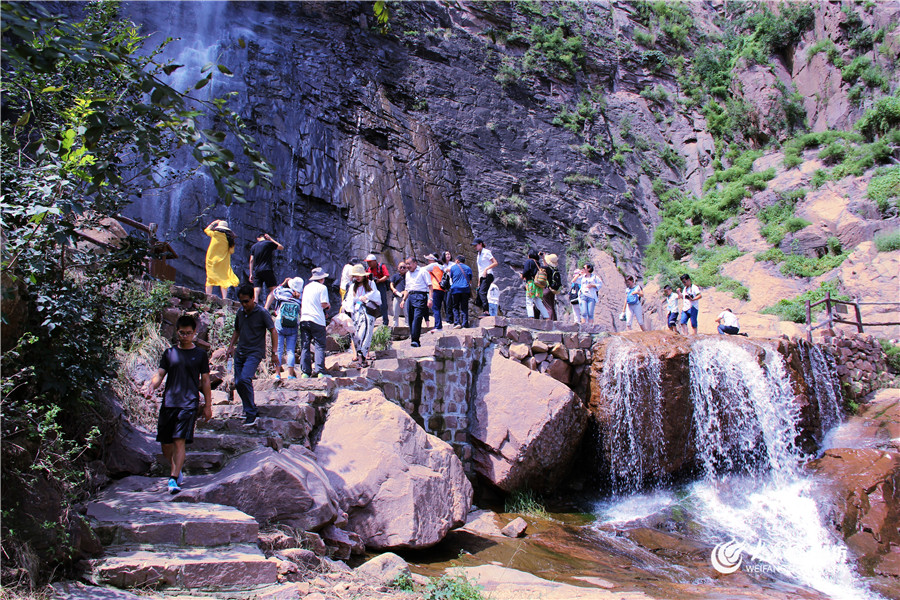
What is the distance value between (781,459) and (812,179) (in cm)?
1404

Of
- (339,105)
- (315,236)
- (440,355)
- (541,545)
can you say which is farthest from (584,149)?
(541,545)

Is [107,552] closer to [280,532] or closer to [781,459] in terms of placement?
[280,532]

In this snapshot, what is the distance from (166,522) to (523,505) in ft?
19.4

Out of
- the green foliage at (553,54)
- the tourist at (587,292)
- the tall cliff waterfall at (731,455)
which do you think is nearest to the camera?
the tall cliff waterfall at (731,455)

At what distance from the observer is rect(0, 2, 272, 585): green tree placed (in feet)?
12.5

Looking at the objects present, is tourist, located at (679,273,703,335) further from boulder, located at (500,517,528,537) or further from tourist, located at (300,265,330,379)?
tourist, located at (300,265,330,379)

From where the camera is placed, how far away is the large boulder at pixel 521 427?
9.37 m

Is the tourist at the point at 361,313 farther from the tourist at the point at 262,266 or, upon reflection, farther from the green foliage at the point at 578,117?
the green foliage at the point at 578,117

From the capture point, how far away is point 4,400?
13.9 feet

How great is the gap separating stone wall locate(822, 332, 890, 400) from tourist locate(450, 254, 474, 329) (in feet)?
28.8

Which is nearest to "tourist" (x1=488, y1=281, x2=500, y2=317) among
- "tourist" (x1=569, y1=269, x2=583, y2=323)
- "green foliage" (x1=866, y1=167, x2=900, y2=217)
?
"tourist" (x1=569, y1=269, x2=583, y2=323)

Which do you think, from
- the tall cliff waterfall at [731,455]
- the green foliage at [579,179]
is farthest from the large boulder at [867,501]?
the green foliage at [579,179]

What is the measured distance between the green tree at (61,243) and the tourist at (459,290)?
5.61 meters

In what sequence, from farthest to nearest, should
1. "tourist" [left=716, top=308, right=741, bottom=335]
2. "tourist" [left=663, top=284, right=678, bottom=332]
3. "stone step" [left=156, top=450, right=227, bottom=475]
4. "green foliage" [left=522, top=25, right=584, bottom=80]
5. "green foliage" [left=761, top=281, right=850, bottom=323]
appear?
"green foliage" [left=522, top=25, right=584, bottom=80] → "green foliage" [left=761, top=281, right=850, bottom=323] → "tourist" [left=663, top=284, right=678, bottom=332] → "tourist" [left=716, top=308, right=741, bottom=335] → "stone step" [left=156, top=450, right=227, bottom=475]
